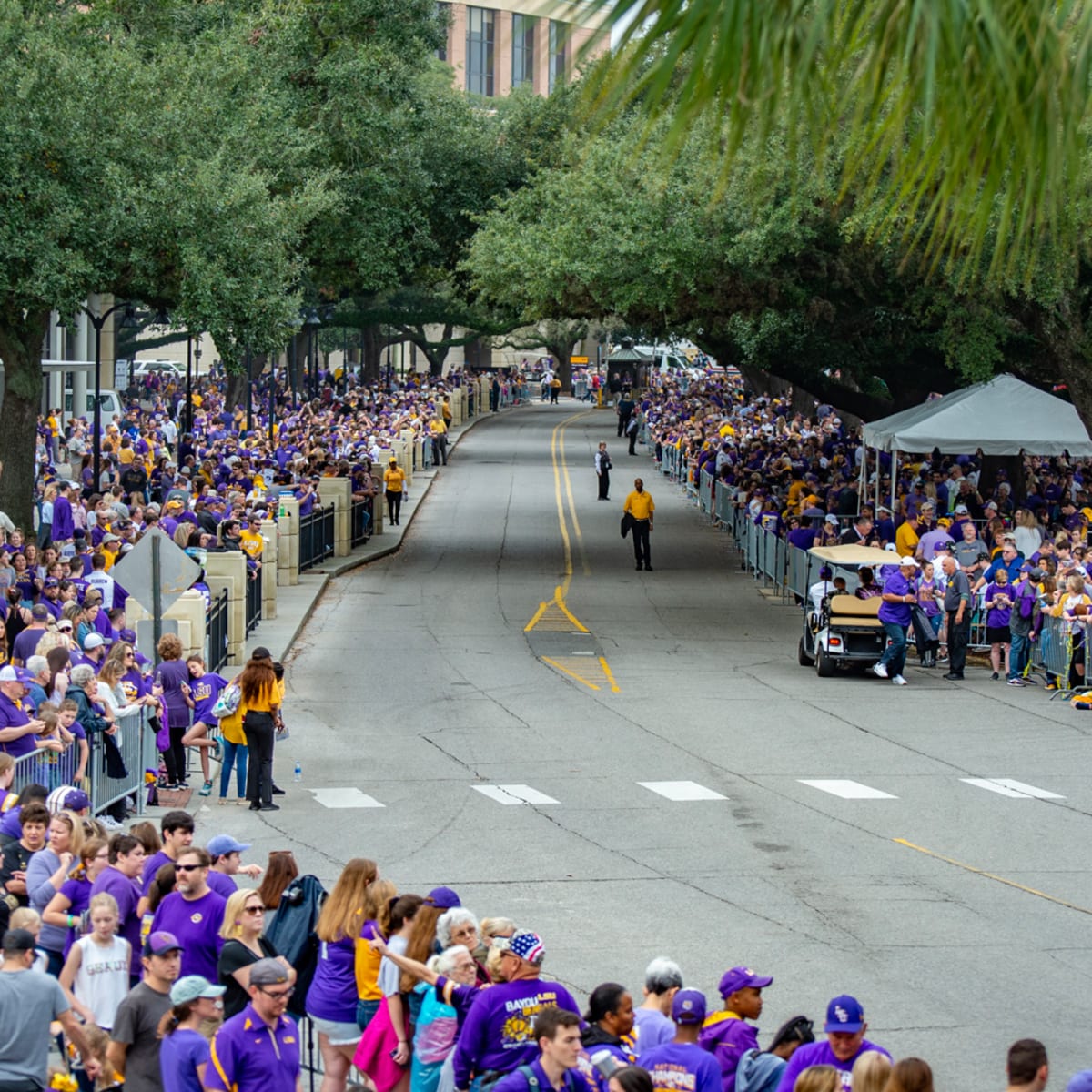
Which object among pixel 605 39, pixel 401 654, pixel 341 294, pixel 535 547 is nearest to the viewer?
pixel 605 39

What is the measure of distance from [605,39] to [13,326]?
24808 millimetres

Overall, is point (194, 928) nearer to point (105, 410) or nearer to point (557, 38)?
point (557, 38)

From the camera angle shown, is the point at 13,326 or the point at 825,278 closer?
the point at 13,326

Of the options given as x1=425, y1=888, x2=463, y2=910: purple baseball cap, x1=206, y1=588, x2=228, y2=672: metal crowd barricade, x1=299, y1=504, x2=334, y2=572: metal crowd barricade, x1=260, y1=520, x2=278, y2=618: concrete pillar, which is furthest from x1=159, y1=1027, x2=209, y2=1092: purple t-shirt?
x1=299, y1=504, x2=334, y2=572: metal crowd barricade

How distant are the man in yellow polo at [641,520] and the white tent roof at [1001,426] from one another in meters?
5.23

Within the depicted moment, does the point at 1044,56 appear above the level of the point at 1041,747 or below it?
above

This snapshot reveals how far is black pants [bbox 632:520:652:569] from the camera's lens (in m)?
35.1

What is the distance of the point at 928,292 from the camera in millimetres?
31125

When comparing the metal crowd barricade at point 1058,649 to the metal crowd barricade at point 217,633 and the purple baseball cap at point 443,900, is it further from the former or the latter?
the purple baseball cap at point 443,900

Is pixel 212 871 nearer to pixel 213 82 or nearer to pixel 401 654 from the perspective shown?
pixel 401 654

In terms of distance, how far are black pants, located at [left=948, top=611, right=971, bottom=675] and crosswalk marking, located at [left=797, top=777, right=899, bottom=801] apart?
23.2 feet

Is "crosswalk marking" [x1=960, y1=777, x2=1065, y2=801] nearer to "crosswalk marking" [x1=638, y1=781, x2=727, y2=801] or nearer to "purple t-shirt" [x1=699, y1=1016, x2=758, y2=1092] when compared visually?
"crosswalk marking" [x1=638, y1=781, x2=727, y2=801]

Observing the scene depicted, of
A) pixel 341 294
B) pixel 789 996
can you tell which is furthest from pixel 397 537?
pixel 789 996

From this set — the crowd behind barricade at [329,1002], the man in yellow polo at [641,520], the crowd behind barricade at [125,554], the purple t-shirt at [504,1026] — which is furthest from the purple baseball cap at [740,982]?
the man in yellow polo at [641,520]
